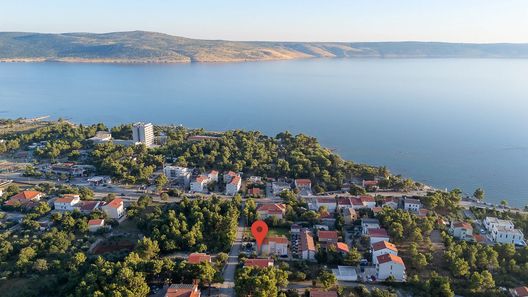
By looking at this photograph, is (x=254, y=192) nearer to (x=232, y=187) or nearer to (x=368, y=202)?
(x=232, y=187)

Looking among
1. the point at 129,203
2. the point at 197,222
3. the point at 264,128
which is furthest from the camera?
the point at 264,128

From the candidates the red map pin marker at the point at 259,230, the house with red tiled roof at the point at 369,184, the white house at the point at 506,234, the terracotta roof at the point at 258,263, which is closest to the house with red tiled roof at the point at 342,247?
the terracotta roof at the point at 258,263

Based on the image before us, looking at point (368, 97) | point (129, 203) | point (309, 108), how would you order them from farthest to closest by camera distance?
1. point (368, 97)
2. point (309, 108)
3. point (129, 203)

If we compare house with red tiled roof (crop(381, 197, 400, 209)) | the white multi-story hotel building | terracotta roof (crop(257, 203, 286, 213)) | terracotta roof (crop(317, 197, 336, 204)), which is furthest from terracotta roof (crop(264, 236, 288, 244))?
the white multi-story hotel building

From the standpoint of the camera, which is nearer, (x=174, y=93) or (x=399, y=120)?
(x=399, y=120)

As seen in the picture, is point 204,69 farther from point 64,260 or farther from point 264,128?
point 64,260

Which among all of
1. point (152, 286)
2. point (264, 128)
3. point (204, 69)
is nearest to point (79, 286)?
point (152, 286)
